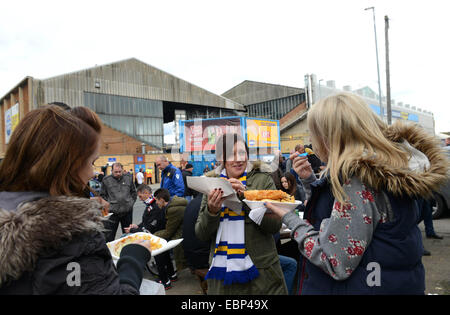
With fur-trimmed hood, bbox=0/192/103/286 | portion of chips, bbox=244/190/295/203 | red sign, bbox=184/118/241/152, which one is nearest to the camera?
fur-trimmed hood, bbox=0/192/103/286

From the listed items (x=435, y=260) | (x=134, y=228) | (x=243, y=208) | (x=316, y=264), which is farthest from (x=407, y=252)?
(x=435, y=260)

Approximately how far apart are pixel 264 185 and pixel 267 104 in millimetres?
45378

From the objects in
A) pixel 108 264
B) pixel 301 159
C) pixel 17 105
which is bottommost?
pixel 108 264

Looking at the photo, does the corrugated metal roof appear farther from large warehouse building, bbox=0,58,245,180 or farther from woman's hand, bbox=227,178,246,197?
woman's hand, bbox=227,178,246,197

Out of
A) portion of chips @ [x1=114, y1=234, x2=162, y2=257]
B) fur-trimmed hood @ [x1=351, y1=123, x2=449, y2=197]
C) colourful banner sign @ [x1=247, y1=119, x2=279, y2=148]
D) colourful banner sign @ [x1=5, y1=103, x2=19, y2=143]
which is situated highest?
colourful banner sign @ [x1=5, y1=103, x2=19, y2=143]

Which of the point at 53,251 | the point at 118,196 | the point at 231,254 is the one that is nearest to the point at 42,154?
the point at 53,251

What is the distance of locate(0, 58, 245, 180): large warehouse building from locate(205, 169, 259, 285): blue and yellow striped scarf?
27724 millimetres

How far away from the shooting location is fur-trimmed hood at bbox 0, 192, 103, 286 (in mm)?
1024

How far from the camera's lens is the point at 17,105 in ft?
100

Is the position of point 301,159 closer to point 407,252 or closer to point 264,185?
point 264,185

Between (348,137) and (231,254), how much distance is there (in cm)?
143

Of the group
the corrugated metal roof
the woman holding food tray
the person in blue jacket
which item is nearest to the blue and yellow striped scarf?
the woman holding food tray
